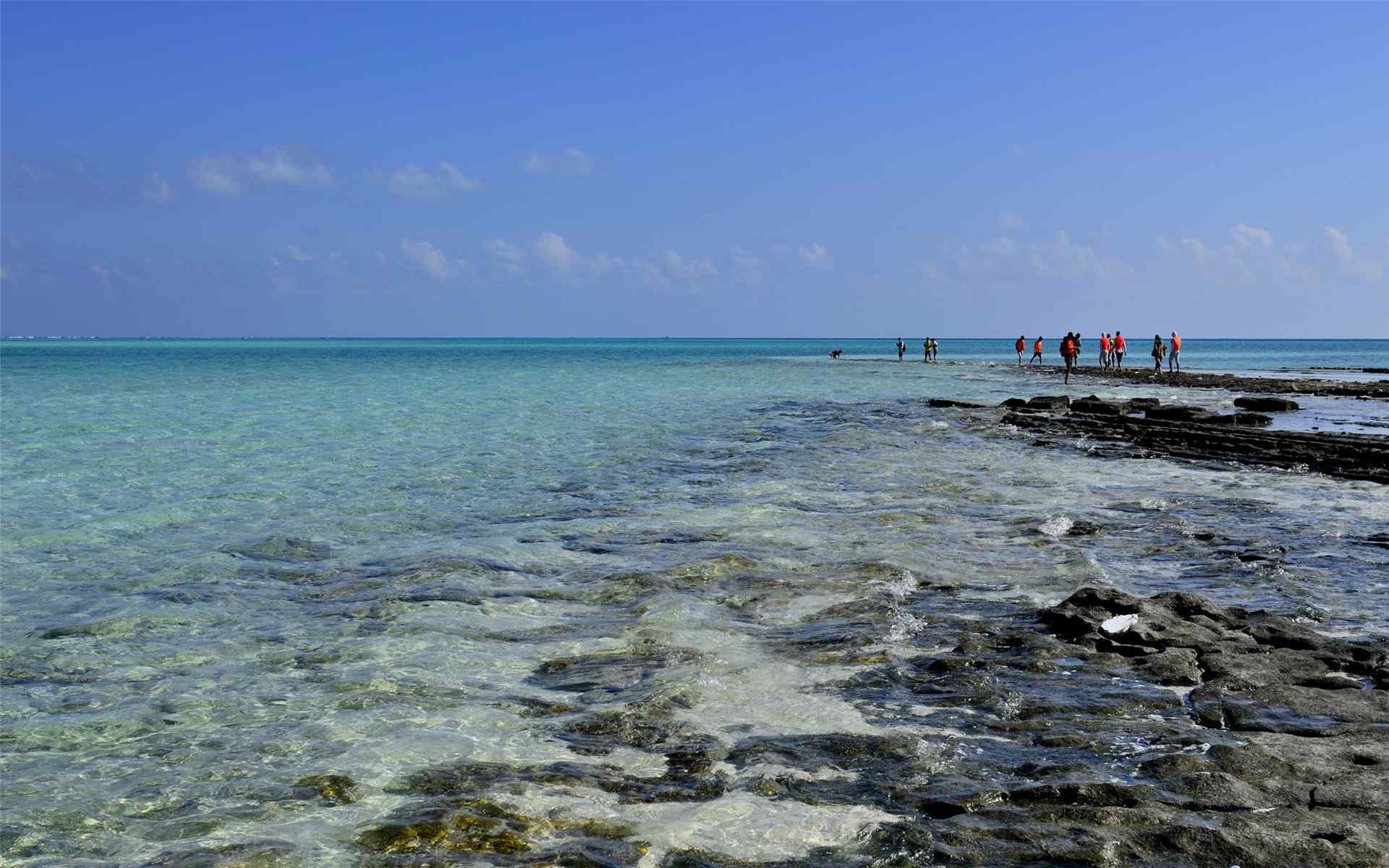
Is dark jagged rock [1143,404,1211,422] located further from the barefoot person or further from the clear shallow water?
the barefoot person

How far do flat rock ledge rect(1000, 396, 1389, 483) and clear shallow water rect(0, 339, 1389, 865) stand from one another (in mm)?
1442

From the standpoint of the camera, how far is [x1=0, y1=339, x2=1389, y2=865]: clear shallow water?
20.0ft

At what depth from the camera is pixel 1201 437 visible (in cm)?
2514

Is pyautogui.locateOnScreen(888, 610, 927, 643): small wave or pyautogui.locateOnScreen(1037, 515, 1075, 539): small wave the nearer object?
pyautogui.locateOnScreen(888, 610, 927, 643): small wave

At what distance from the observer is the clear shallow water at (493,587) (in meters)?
6.11

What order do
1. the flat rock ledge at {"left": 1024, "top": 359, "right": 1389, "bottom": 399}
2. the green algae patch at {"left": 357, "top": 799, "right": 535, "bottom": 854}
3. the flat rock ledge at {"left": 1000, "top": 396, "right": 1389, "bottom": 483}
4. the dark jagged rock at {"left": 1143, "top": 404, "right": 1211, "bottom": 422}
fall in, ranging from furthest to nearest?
the flat rock ledge at {"left": 1024, "top": 359, "right": 1389, "bottom": 399}
the dark jagged rock at {"left": 1143, "top": 404, "right": 1211, "bottom": 422}
the flat rock ledge at {"left": 1000, "top": 396, "right": 1389, "bottom": 483}
the green algae patch at {"left": 357, "top": 799, "right": 535, "bottom": 854}

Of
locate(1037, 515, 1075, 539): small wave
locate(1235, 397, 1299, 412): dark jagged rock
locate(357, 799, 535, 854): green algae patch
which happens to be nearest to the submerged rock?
locate(357, 799, 535, 854): green algae patch

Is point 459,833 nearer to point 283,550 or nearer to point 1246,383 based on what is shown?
point 283,550

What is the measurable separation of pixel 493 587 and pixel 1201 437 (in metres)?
20.6

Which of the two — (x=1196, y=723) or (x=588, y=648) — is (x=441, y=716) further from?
(x=1196, y=723)

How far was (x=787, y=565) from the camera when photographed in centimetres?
1188

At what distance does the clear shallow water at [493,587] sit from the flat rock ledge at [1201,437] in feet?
4.73

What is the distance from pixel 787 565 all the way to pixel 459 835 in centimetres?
707

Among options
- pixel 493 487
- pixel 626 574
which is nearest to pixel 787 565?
pixel 626 574
